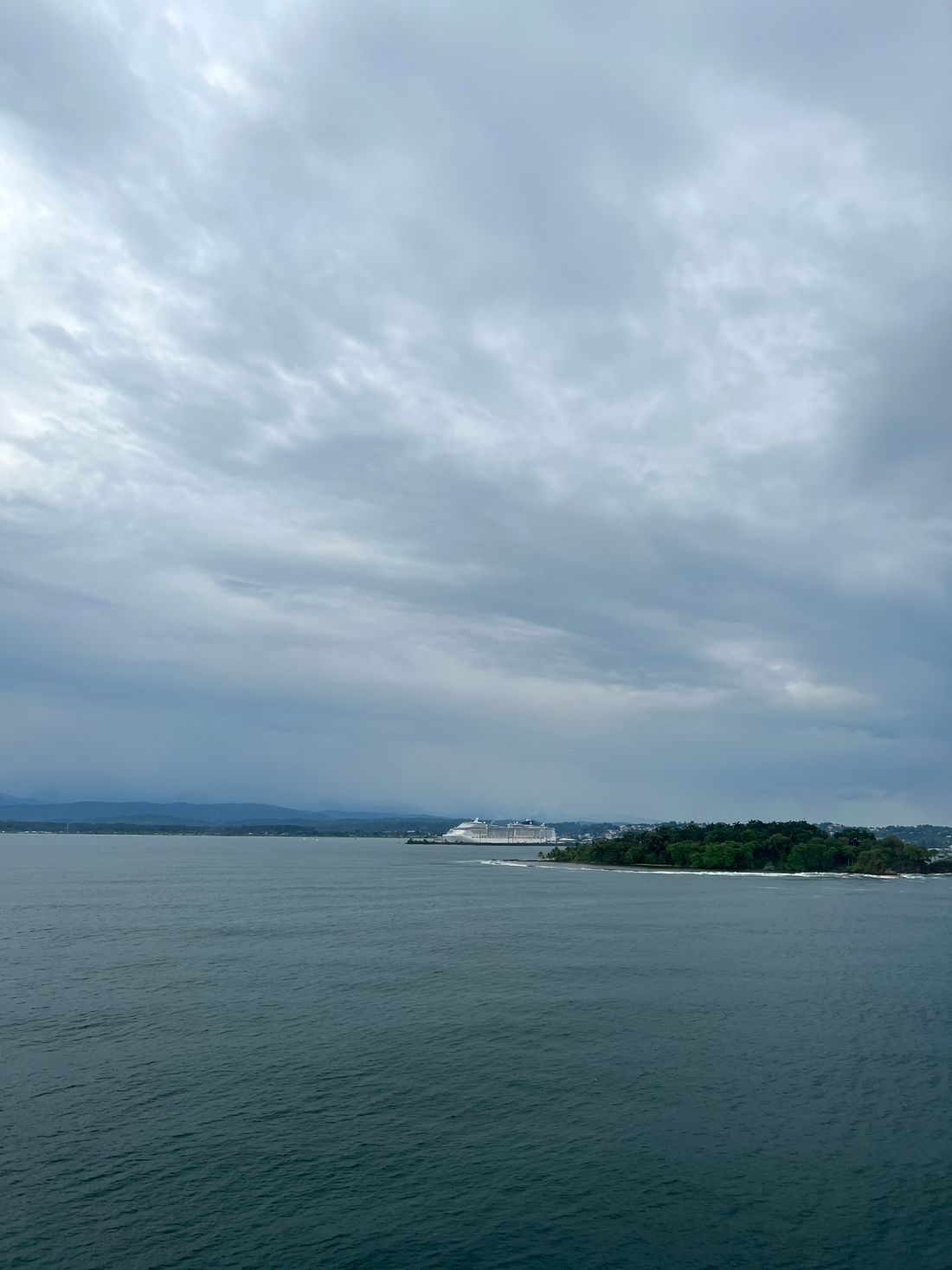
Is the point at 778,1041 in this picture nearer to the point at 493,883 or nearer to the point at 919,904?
the point at 919,904

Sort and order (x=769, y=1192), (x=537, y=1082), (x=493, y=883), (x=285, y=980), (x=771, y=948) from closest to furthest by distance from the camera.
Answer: (x=769, y=1192)
(x=537, y=1082)
(x=285, y=980)
(x=771, y=948)
(x=493, y=883)

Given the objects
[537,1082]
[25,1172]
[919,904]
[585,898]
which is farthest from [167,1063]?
[919,904]

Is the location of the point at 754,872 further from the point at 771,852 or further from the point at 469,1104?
the point at 469,1104

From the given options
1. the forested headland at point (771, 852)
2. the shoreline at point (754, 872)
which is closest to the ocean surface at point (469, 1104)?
the shoreline at point (754, 872)

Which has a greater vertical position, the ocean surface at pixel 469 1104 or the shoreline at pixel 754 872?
the ocean surface at pixel 469 1104

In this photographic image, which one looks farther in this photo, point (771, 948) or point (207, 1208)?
point (771, 948)

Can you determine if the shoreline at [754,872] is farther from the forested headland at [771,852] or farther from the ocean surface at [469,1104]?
the ocean surface at [469,1104]
